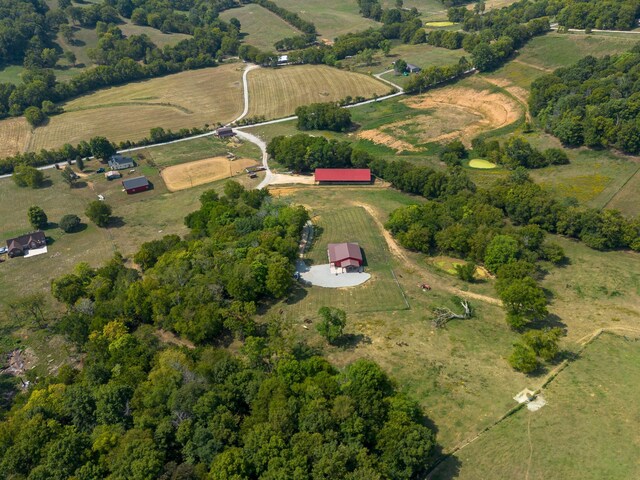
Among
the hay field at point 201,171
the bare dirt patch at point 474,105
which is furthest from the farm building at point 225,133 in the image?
Answer: the bare dirt patch at point 474,105

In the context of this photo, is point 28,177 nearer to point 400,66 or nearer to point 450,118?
point 450,118

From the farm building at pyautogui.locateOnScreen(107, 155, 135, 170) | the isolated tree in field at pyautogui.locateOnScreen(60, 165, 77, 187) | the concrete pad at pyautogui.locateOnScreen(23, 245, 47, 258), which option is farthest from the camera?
the farm building at pyautogui.locateOnScreen(107, 155, 135, 170)

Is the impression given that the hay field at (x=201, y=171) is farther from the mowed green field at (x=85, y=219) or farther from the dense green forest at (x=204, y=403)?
the dense green forest at (x=204, y=403)

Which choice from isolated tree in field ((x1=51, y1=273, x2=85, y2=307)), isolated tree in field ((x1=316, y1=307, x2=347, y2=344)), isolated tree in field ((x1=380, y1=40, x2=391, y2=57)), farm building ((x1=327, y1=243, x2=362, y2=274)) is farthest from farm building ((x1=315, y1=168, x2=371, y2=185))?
isolated tree in field ((x1=380, y1=40, x2=391, y2=57))

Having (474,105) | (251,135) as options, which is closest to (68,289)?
(251,135)

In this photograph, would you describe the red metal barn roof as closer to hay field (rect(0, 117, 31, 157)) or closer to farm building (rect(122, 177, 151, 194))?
farm building (rect(122, 177, 151, 194))
